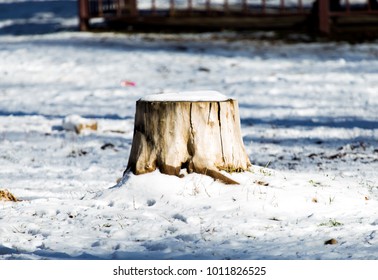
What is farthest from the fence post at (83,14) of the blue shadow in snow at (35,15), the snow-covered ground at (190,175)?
the blue shadow in snow at (35,15)

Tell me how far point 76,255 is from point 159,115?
1.64 m

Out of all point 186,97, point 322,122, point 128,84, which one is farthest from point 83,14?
point 186,97

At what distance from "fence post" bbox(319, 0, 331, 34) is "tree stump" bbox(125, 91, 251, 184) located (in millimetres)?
11690

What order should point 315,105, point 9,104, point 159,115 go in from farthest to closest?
point 9,104
point 315,105
point 159,115

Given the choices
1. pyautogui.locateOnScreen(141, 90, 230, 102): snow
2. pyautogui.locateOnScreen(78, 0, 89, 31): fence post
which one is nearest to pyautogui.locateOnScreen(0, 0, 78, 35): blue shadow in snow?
pyautogui.locateOnScreen(78, 0, 89, 31): fence post

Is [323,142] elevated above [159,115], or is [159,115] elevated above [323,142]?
[159,115]

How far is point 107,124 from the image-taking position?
11484 mm

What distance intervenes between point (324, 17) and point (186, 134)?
39.5 feet

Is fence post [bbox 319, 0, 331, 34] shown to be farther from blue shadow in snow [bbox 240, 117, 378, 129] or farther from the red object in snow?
blue shadow in snow [bbox 240, 117, 378, 129]

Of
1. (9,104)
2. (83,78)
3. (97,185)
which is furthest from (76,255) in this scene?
(83,78)

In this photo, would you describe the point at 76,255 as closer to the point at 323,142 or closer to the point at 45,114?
the point at 323,142

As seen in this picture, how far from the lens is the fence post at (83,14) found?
1966 centimetres

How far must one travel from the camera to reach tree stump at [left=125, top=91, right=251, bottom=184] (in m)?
6.56

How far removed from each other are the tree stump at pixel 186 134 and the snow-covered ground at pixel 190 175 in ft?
0.39
